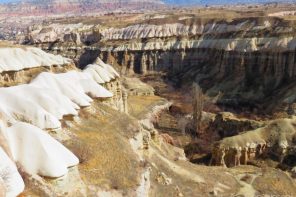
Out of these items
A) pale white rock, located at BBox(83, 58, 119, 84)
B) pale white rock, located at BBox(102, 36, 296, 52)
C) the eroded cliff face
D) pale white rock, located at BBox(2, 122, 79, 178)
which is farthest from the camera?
pale white rock, located at BBox(102, 36, 296, 52)

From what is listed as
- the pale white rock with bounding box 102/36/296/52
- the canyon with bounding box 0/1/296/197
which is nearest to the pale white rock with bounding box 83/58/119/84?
the canyon with bounding box 0/1/296/197

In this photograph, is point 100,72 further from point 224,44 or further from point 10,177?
point 224,44

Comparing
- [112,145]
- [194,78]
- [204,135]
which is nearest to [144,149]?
[112,145]

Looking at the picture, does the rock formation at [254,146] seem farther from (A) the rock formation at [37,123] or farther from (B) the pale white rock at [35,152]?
(B) the pale white rock at [35,152]

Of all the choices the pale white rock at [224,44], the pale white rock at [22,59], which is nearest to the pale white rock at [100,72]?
the pale white rock at [22,59]

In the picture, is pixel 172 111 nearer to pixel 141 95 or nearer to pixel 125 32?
pixel 141 95

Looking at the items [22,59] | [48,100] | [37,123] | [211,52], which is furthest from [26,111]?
[211,52]

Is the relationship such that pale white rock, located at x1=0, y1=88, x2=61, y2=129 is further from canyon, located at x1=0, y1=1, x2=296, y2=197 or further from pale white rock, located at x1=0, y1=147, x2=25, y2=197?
pale white rock, located at x1=0, y1=147, x2=25, y2=197
